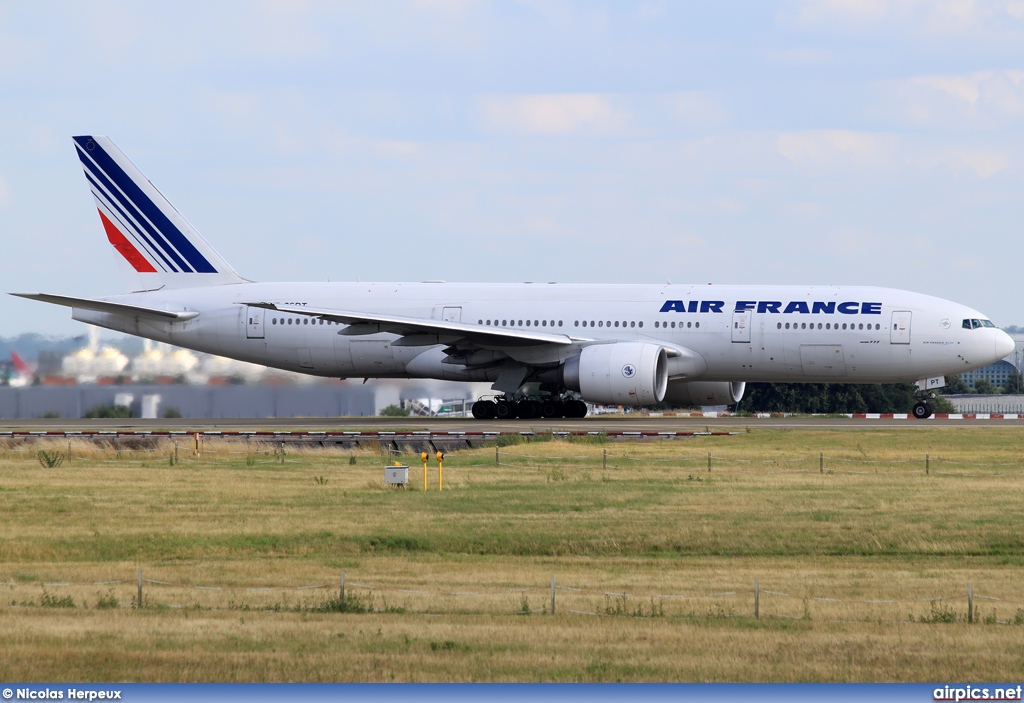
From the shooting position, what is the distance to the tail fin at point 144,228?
45719mm

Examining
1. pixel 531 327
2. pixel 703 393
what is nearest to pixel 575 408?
pixel 531 327

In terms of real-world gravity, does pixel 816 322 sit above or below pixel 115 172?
below

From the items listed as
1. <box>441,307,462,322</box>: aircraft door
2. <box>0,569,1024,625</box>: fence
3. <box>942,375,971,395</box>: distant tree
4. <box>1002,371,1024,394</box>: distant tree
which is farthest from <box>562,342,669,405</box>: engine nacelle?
<box>942,375,971,395</box>: distant tree

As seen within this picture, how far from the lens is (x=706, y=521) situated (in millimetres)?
21688

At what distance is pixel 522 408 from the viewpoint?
141 feet

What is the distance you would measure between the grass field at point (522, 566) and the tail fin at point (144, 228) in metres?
14.6

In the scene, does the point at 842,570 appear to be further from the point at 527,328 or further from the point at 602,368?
the point at 527,328

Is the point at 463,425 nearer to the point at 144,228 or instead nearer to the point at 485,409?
the point at 485,409

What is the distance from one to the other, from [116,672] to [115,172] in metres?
36.7

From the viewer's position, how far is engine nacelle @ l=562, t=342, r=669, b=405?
38.8 m

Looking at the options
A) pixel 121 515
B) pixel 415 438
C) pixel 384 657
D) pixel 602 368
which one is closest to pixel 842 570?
pixel 384 657

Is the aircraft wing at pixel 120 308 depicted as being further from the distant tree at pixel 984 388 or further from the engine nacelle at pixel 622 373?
the distant tree at pixel 984 388

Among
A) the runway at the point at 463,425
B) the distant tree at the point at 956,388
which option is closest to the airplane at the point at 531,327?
the runway at the point at 463,425

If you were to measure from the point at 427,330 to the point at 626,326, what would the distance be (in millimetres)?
6176
